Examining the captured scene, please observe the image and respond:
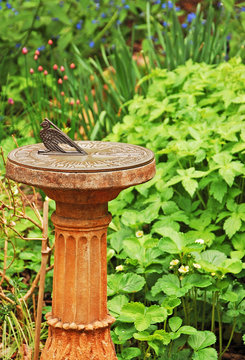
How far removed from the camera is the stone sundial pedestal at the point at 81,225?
203 cm

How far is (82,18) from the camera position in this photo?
5.48 metres

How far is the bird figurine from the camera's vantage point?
2.24 m

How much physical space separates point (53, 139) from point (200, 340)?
1064mm

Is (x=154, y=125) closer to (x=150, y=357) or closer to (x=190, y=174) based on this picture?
(x=190, y=174)

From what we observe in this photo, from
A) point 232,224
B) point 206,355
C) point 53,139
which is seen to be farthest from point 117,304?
point 53,139

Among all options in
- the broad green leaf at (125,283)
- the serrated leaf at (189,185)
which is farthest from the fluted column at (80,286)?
the serrated leaf at (189,185)

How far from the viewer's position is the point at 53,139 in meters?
2.27

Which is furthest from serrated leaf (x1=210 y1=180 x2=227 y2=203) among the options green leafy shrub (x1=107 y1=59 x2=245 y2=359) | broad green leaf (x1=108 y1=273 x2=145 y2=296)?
broad green leaf (x1=108 y1=273 x2=145 y2=296)

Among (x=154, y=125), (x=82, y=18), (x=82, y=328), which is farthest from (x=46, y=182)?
(x=82, y=18)

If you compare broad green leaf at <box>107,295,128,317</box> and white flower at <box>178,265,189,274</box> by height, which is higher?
white flower at <box>178,265,189,274</box>

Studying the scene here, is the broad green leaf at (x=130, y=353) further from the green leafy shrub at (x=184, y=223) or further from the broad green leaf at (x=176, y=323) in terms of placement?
the broad green leaf at (x=176, y=323)

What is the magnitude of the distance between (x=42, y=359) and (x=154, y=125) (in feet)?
5.35

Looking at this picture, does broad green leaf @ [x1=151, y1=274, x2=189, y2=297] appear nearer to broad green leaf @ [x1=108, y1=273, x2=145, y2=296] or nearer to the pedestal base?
broad green leaf @ [x1=108, y1=273, x2=145, y2=296]

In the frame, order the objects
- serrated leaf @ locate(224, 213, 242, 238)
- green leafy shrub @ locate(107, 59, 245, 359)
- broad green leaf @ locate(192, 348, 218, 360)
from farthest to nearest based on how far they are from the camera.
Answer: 1. serrated leaf @ locate(224, 213, 242, 238)
2. green leafy shrub @ locate(107, 59, 245, 359)
3. broad green leaf @ locate(192, 348, 218, 360)
